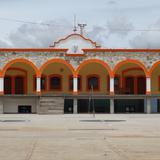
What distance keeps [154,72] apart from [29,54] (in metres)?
13.1

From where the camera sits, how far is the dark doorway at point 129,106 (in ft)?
170

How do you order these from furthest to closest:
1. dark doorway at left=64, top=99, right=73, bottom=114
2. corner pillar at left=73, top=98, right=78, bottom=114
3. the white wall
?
1. dark doorway at left=64, top=99, right=73, bottom=114
2. the white wall
3. corner pillar at left=73, top=98, right=78, bottom=114

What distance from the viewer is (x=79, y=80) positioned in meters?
52.1

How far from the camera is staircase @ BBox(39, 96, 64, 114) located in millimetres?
46781

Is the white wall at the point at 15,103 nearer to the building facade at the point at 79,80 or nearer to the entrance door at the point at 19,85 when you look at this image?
the building facade at the point at 79,80

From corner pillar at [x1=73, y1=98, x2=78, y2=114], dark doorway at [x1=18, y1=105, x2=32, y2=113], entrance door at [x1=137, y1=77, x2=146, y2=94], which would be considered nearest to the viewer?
corner pillar at [x1=73, y1=98, x2=78, y2=114]

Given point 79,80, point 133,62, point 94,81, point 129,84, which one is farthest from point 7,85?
point 133,62

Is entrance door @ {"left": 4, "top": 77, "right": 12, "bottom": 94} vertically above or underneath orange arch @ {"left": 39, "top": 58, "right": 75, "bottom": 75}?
underneath

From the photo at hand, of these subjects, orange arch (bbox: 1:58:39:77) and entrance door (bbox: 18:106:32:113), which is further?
entrance door (bbox: 18:106:32:113)

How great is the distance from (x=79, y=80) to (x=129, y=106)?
585 centimetres

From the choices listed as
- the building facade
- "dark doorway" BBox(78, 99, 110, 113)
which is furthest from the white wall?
"dark doorway" BBox(78, 99, 110, 113)

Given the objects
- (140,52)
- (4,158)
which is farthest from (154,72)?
(4,158)

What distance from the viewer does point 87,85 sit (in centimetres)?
5219

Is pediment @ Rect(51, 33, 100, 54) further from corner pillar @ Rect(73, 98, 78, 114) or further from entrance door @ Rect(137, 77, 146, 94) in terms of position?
corner pillar @ Rect(73, 98, 78, 114)
